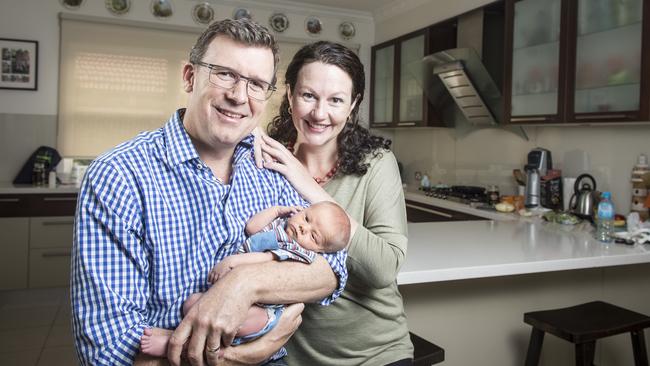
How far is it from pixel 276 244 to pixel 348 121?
61 cm

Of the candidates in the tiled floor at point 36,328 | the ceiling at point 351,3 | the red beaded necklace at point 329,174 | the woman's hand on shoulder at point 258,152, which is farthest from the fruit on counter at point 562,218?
the ceiling at point 351,3

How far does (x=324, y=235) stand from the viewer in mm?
1084

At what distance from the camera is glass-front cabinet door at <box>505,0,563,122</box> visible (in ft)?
10.5

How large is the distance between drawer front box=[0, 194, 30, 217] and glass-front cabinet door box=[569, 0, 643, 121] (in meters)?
3.90

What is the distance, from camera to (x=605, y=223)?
256 centimetres

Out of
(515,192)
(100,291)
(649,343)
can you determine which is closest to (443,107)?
(515,192)

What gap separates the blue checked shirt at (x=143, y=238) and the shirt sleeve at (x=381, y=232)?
303 millimetres

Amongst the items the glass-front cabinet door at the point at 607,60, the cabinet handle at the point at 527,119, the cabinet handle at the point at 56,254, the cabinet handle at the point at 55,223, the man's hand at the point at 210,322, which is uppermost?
the glass-front cabinet door at the point at 607,60

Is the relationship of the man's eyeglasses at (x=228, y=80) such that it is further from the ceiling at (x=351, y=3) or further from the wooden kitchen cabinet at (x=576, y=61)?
the ceiling at (x=351, y=3)

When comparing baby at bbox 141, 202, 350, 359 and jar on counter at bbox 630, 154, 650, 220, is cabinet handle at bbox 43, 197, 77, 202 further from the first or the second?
jar on counter at bbox 630, 154, 650, 220

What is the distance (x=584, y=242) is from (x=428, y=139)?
277 cm

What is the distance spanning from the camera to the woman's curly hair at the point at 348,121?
1.39 m

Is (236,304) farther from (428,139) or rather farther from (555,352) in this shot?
(428,139)

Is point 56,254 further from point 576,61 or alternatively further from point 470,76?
point 576,61
